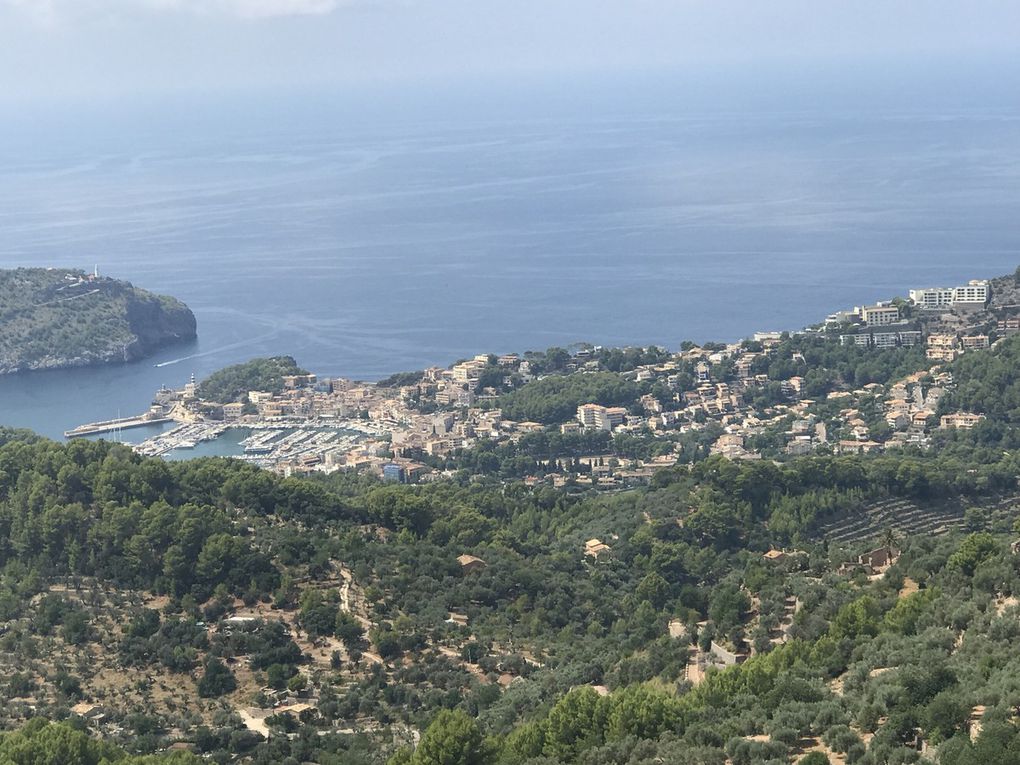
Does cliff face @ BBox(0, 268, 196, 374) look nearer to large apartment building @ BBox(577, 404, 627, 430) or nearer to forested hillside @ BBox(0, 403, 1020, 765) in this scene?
large apartment building @ BBox(577, 404, 627, 430)

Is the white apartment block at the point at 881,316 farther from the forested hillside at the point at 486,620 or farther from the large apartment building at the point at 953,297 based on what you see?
the forested hillside at the point at 486,620

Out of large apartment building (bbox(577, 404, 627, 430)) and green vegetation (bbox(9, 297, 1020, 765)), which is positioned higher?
green vegetation (bbox(9, 297, 1020, 765))

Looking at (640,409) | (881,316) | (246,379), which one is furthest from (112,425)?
(881,316)

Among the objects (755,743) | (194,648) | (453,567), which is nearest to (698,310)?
(453,567)

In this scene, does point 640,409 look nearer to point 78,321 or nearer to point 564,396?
point 564,396

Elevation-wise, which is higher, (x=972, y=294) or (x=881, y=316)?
(x=972, y=294)

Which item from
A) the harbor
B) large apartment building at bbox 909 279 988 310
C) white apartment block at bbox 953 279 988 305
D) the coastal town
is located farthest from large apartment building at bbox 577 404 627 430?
the harbor

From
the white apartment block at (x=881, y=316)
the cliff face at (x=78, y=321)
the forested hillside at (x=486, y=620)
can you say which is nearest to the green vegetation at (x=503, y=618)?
the forested hillside at (x=486, y=620)
